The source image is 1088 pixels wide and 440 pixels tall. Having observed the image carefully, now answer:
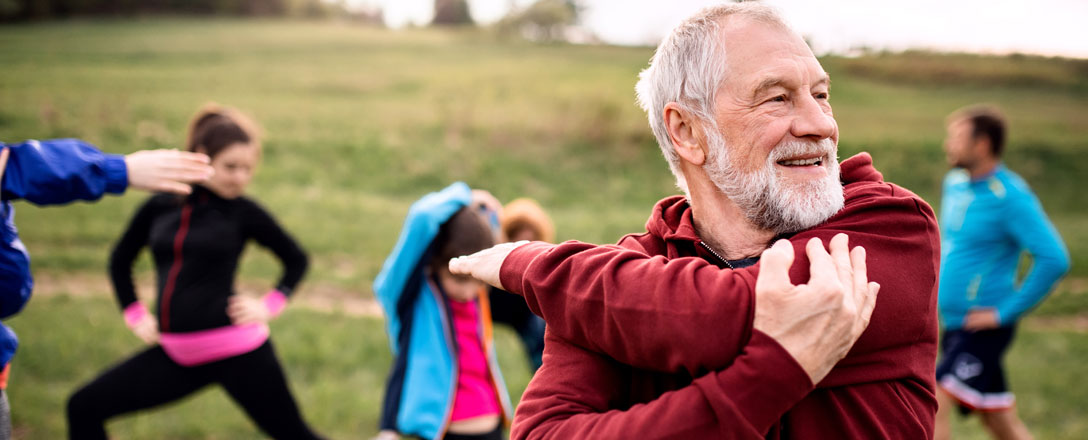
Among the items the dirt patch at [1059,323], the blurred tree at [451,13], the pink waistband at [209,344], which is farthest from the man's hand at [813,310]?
the blurred tree at [451,13]

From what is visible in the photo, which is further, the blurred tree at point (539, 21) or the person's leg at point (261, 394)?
the blurred tree at point (539, 21)

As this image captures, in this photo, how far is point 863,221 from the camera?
1.73 metres

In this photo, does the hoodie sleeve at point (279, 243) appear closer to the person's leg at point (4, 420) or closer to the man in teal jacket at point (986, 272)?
the person's leg at point (4, 420)

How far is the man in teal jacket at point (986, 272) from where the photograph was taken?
194 inches

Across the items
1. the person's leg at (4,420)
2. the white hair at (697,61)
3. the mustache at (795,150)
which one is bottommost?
the person's leg at (4,420)

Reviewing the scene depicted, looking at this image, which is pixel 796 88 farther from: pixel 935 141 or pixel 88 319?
pixel 935 141

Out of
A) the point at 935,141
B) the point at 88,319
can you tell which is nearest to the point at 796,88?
the point at 88,319

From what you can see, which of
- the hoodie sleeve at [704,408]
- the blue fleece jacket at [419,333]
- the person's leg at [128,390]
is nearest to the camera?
the hoodie sleeve at [704,408]

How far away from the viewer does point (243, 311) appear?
4.26 m

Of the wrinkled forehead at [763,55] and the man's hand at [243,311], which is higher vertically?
the wrinkled forehead at [763,55]

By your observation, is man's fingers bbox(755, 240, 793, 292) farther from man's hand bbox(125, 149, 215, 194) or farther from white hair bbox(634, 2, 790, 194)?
man's hand bbox(125, 149, 215, 194)

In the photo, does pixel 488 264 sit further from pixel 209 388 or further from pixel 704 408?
pixel 209 388

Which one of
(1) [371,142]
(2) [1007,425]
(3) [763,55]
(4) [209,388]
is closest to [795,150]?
(3) [763,55]

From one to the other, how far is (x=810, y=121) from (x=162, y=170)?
225cm
